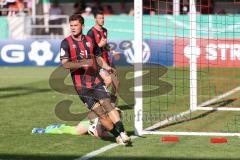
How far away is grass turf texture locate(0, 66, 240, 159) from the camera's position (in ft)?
30.7

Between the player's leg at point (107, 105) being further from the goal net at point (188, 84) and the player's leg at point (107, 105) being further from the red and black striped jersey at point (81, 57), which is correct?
the goal net at point (188, 84)

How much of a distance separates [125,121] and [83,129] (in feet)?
5.51

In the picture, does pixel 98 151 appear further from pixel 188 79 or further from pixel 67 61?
pixel 188 79

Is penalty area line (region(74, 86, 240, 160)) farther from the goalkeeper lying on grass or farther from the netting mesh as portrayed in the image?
the goalkeeper lying on grass

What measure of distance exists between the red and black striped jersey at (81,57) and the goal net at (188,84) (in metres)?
0.87

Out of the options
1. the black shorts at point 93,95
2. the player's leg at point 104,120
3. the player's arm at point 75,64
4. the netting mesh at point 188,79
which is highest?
the player's arm at point 75,64

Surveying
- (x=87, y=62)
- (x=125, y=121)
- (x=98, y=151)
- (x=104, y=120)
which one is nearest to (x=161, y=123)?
(x=125, y=121)

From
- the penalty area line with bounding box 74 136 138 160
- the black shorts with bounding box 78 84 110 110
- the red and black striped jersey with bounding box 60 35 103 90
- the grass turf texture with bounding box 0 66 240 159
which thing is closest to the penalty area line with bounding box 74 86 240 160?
the penalty area line with bounding box 74 136 138 160

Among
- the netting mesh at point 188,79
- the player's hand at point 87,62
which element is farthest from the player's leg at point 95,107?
the netting mesh at point 188,79

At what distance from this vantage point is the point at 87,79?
10.2 metres

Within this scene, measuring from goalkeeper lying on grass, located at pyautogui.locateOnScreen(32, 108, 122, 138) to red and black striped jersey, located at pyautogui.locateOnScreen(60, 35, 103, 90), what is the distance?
0.83 meters

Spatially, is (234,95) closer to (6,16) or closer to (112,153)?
(112,153)

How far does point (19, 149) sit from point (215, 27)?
14893 mm

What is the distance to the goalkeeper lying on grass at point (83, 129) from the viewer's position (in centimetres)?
1071
